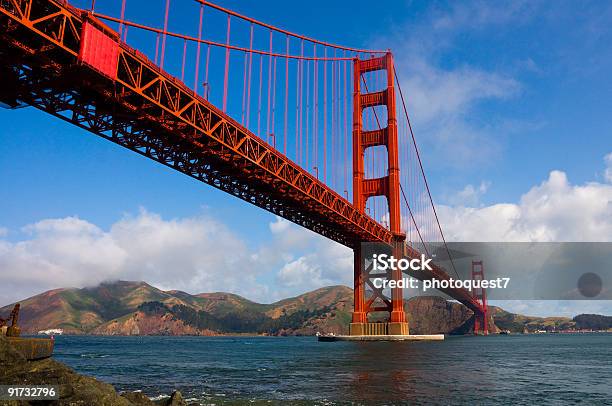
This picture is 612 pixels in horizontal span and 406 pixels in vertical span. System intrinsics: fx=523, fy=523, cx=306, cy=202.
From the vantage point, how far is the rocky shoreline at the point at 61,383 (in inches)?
423

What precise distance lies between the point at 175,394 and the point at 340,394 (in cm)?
621

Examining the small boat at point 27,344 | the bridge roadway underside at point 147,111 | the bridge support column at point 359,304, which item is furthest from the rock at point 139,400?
the bridge support column at point 359,304

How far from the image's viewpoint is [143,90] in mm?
25344

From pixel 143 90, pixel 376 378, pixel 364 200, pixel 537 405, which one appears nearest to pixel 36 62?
pixel 143 90

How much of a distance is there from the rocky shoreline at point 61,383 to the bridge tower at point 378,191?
158ft

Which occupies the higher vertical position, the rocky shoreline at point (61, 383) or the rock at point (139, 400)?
the rocky shoreline at point (61, 383)

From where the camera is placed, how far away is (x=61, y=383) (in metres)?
11.8

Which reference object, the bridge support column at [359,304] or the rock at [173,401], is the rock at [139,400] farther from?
the bridge support column at [359,304]

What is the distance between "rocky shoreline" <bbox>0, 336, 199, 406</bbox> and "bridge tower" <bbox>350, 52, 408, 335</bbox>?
48051mm

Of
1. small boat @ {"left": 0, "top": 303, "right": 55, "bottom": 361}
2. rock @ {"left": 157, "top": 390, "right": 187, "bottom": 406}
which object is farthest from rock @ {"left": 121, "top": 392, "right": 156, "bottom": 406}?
small boat @ {"left": 0, "top": 303, "right": 55, "bottom": 361}

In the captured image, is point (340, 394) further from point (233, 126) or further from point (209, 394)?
point (233, 126)

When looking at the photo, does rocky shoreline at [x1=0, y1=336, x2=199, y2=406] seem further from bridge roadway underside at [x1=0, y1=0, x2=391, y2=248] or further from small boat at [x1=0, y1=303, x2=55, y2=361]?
bridge roadway underside at [x1=0, y1=0, x2=391, y2=248]

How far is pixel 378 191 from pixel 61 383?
54390 millimetres

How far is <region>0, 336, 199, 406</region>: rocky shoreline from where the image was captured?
10.7m
